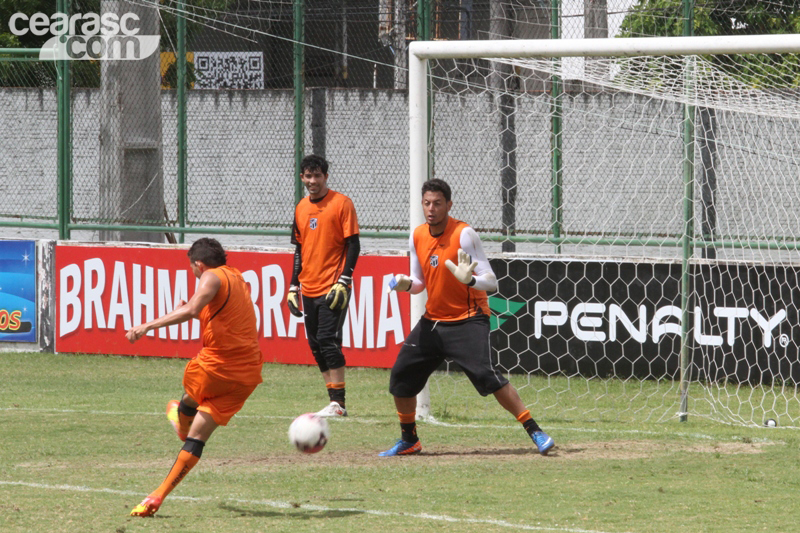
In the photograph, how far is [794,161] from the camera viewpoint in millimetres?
11492

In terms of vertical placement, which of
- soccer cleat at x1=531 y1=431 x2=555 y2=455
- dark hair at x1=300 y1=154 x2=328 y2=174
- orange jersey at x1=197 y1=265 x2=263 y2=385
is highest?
dark hair at x1=300 y1=154 x2=328 y2=174

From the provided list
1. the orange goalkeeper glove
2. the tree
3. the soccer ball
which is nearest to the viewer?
the soccer ball

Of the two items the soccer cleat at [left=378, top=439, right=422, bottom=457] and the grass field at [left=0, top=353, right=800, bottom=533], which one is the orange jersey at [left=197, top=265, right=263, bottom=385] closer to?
the grass field at [left=0, top=353, right=800, bottom=533]

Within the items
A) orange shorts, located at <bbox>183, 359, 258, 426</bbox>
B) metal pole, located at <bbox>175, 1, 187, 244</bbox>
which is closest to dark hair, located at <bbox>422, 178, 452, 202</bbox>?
orange shorts, located at <bbox>183, 359, 258, 426</bbox>

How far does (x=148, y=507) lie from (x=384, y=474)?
1.73 m

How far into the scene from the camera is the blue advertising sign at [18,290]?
1346 centimetres

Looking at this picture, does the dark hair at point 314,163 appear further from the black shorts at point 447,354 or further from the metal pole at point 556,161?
the metal pole at point 556,161

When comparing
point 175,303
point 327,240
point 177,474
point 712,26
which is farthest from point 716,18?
point 177,474

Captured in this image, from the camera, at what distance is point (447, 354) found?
8000 mm

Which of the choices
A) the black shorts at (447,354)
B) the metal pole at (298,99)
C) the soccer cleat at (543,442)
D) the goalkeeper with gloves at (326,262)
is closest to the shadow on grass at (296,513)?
the black shorts at (447,354)

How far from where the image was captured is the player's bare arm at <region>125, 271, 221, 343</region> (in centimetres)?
620

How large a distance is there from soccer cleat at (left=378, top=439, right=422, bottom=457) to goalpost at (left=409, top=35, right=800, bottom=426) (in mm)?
1393

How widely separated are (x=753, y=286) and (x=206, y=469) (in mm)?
5725

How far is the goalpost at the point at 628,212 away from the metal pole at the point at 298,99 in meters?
1.57
